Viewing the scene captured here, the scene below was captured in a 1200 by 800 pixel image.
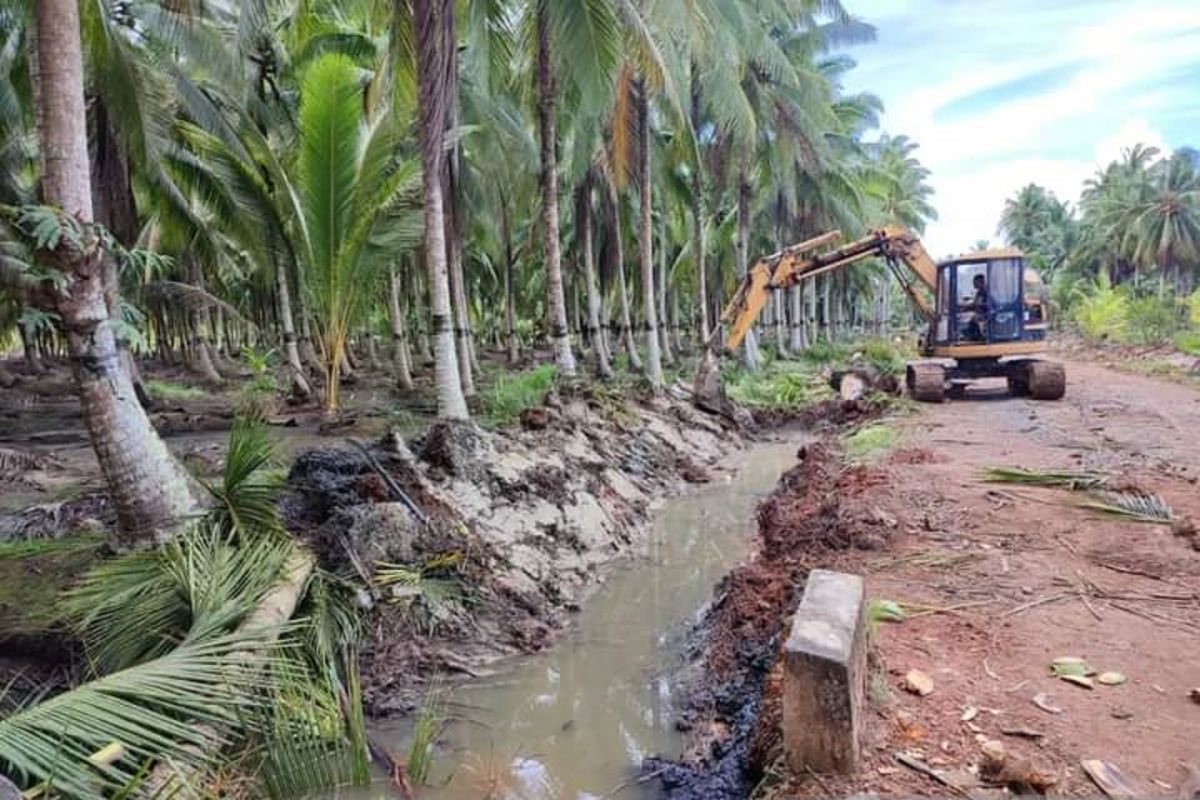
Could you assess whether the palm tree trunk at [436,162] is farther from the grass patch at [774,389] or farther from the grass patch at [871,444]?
the grass patch at [774,389]

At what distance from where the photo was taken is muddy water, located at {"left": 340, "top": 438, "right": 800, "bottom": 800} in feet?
14.2

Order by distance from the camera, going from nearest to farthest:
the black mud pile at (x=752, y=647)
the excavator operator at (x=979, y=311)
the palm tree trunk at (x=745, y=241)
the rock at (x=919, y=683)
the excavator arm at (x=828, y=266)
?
the rock at (x=919, y=683)
the black mud pile at (x=752, y=647)
the excavator operator at (x=979, y=311)
the excavator arm at (x=828, y=266)
the palm tree trunk at (x=745, y=241)

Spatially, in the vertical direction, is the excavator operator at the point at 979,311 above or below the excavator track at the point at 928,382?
above

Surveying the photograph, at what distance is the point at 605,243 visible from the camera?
2725cm

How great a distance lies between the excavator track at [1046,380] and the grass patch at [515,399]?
30.2 feet

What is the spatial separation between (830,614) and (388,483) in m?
4.57

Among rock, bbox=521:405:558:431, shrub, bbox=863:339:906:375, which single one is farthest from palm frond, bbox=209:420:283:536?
shrub, bbox=863:339:906:375

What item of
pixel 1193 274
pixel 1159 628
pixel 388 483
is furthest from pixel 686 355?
pixel 1193 274

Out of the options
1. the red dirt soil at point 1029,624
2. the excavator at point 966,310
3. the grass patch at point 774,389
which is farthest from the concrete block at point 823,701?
the grass patch at point 774,389

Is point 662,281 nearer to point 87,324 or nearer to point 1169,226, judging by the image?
point 87,324

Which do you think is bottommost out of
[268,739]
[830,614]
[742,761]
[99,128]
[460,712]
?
[460,712]

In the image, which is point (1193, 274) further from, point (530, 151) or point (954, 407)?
point (530, 151)

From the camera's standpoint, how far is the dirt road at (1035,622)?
3100 mm

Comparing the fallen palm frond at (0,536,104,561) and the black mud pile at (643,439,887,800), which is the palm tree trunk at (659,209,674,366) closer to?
the black mud pile at (643,439,887,800)
